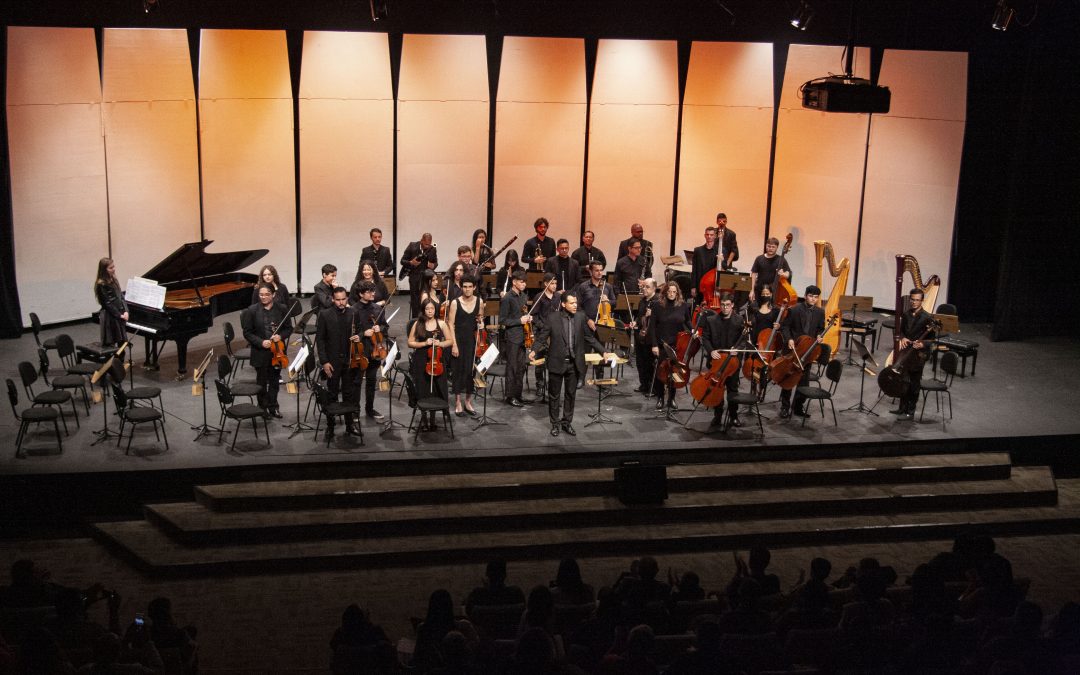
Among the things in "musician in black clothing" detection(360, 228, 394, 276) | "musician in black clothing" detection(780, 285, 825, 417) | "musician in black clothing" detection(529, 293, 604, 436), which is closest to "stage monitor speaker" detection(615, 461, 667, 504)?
"musician in black clothing" detection(529, 293, 604, 436)

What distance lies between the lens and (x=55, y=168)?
14.0 m

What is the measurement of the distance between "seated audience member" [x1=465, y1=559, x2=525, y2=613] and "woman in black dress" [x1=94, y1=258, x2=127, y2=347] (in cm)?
643

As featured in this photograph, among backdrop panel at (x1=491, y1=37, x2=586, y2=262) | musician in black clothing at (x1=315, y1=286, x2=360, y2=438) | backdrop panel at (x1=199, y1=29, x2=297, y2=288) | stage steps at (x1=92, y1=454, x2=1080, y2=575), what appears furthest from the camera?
backdrop panel at (x1=491, y1=37, x2=586, y2=262)

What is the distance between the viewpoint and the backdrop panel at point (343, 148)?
50.7ft

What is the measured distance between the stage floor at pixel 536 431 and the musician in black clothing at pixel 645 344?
0.20 m

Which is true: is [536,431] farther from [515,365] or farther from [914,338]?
[914,338]

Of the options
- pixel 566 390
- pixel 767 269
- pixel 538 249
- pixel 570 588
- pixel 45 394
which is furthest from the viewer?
pixel 538 249

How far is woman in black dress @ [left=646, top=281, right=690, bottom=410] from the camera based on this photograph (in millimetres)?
11539

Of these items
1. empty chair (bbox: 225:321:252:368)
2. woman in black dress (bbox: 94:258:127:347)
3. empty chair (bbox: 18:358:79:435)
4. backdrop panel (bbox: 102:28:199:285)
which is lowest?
empty chair (bbox: 18:358:79:435)

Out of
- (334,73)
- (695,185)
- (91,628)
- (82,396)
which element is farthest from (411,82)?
(91,628)

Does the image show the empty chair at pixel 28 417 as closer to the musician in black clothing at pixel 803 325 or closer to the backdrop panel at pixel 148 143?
the backdrop panel at pixel 148 143

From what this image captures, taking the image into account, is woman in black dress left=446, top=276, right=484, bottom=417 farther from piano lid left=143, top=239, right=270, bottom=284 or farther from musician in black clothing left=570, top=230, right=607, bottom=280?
piano lid left=143, top=239, right=270, bottom=284

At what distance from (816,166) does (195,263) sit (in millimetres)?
9010

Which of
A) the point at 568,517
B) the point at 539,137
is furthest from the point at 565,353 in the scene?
the point at 539,137
